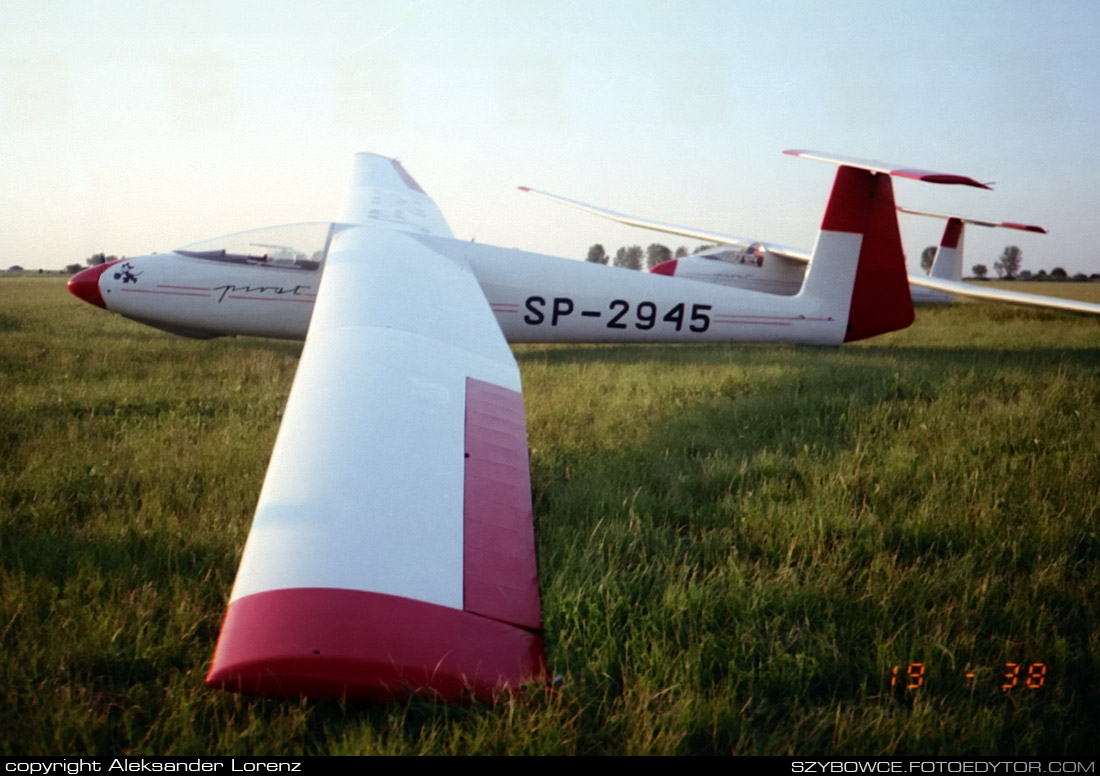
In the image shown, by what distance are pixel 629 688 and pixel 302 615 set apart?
1.07m

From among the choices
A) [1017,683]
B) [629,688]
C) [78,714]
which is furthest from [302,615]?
[1017,683]

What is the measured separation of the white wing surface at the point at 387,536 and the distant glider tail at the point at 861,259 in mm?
7522

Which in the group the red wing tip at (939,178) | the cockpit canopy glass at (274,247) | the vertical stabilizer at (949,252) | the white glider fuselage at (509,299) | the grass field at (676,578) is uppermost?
the vertical stabilizer at (949,252)

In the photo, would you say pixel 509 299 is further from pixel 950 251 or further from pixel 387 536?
pixel 950 251

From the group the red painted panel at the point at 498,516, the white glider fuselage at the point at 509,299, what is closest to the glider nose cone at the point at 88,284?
the white glider fuselage at the point at 509,299

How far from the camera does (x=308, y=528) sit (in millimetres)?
2203

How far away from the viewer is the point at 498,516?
2.68 meters

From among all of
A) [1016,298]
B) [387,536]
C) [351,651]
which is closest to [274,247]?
[387,536]

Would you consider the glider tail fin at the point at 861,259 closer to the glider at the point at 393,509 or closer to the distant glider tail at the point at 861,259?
the distant glider tail at the point at 861,259

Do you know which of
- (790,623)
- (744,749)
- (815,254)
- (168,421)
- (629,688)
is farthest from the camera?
(815,254)

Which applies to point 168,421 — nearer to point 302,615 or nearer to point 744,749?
point 302,615

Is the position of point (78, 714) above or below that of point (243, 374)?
below

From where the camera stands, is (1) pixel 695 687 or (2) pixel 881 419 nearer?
(1) pixel 695 687

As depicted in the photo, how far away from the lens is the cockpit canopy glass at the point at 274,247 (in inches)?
340
